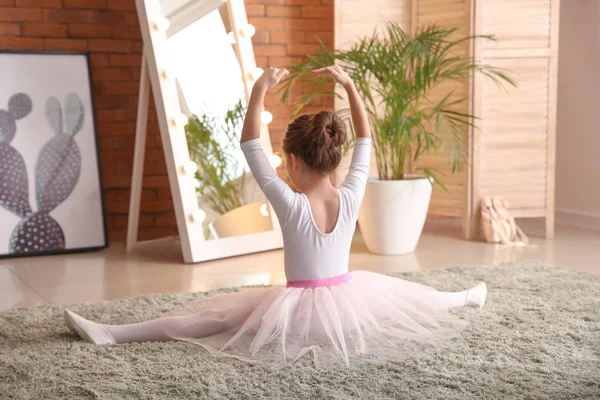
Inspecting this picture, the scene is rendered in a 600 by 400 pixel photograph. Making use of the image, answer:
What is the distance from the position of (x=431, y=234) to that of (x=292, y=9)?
1.67m

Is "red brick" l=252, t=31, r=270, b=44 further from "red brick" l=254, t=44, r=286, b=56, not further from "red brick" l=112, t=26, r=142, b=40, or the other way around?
"red brick" l=112, t=26, r=142, b=40

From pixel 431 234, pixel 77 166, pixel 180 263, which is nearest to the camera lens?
pixel 180 263

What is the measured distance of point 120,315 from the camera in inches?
110

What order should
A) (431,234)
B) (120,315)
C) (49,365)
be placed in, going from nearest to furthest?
(49,365) → (120,315) → (431,234)

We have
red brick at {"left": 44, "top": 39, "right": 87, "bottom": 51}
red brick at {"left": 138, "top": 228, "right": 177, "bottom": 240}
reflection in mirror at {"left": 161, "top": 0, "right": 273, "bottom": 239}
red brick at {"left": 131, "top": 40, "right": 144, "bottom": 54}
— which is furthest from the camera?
red brick at {"left": 138, "top": 228, "right": 177, "bottom": 240}

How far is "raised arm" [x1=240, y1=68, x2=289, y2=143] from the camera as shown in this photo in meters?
2.27

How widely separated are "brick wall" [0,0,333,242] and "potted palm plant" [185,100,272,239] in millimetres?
668

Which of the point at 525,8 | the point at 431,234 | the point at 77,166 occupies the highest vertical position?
the point at 525,8

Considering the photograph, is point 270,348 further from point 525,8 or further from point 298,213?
point 525,8

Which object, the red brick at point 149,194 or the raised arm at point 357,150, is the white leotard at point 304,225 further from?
the red brick at point 149,194

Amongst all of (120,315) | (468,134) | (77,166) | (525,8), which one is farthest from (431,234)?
(120,315)

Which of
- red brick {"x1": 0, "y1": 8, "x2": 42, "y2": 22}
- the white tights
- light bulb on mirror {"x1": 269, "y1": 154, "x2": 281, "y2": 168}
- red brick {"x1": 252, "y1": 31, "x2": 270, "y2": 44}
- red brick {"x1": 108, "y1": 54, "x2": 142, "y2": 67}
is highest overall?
red brick {"x1": 0, "y1": 8, "x2": 42, "y2": 22}

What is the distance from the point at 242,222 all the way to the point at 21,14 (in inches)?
66.0

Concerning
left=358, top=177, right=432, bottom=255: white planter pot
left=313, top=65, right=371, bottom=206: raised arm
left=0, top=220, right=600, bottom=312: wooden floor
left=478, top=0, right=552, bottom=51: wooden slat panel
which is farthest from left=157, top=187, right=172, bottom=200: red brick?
left=313, top=65, right=371, bottom=206: raised arm
